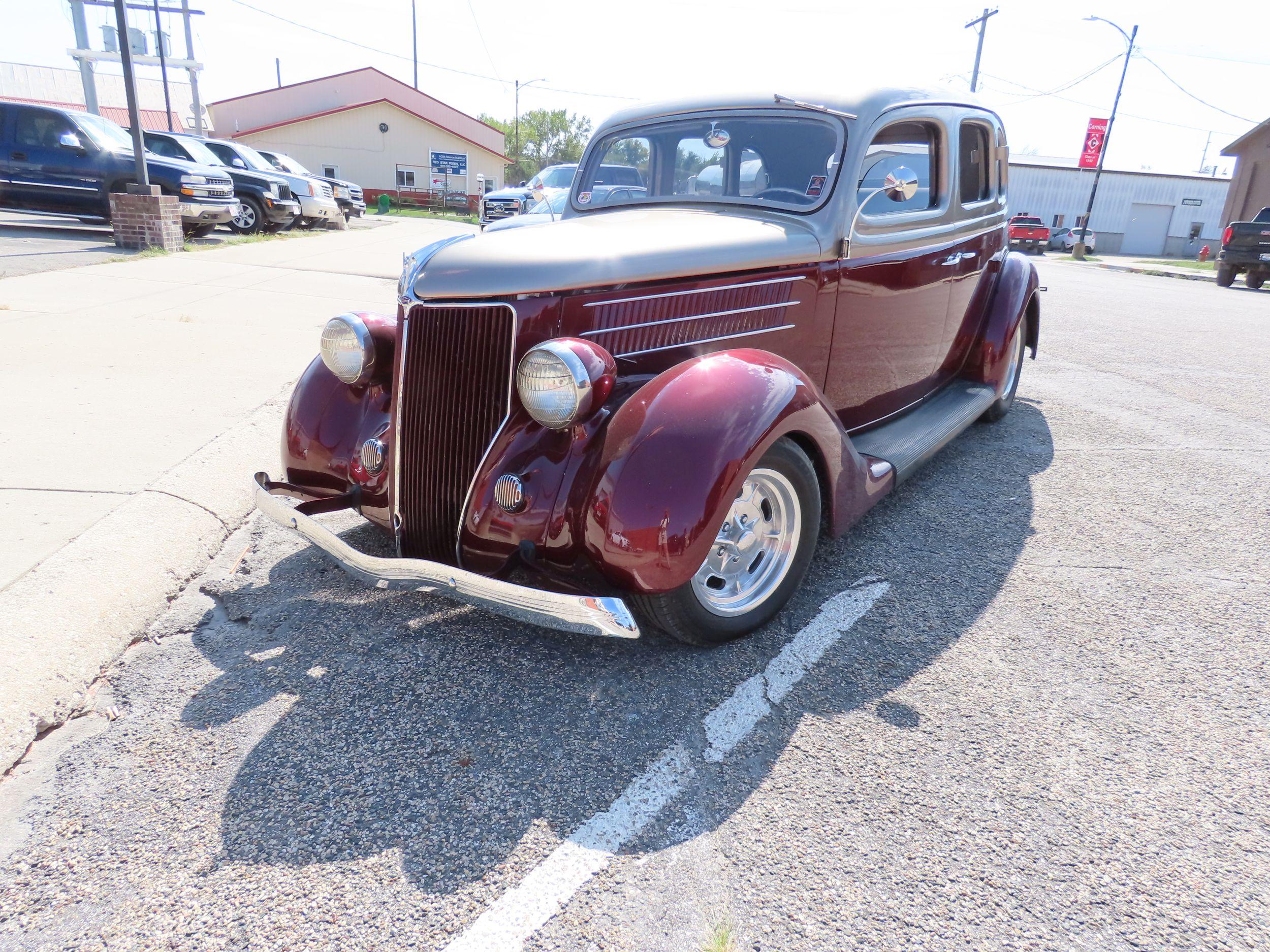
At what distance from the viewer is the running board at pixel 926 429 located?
354cm

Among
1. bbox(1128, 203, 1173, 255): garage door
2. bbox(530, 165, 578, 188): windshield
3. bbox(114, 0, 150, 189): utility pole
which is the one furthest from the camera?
bbox(1128, 203, 1173, 255): garage door

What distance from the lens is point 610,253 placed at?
2.68 metres

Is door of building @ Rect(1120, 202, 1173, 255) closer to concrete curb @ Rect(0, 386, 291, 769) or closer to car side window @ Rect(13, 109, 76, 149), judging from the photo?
car side window @ Rect(13, 109, 76, 149)

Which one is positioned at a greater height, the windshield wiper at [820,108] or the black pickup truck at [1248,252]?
the windshield wiper at [820,108]

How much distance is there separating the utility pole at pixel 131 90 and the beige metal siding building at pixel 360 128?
31451mm

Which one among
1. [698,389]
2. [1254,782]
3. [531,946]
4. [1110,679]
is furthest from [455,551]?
[1254,782]

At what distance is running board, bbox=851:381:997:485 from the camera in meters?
3.54

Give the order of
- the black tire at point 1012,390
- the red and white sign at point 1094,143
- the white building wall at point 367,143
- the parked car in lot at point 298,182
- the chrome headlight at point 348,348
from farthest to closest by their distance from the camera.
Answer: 1. the white building wall at point 367,143
2. the red and white sign at point 1094,143
3. the parked car in lot at point 298,182
4. the black tire at point 1012,390
5. the chrome headlight at point 348,348

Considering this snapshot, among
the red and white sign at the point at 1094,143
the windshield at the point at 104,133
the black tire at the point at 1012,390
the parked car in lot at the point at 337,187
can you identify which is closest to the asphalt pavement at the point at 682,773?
the black tire at the point at 1012,390

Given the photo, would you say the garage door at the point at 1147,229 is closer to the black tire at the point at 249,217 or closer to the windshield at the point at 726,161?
the black tire at the point at 249,217

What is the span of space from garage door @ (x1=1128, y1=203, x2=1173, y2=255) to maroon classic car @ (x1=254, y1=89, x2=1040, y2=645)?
47.7 m

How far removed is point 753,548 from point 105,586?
226 cm

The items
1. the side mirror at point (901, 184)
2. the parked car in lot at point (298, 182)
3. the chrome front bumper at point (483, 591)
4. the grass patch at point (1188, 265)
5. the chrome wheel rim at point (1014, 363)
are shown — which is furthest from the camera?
the grass patch at point (1188, 265)

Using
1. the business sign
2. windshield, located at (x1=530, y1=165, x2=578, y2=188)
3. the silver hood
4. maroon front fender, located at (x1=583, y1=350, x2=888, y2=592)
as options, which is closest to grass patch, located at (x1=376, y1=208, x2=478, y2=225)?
the business sign
